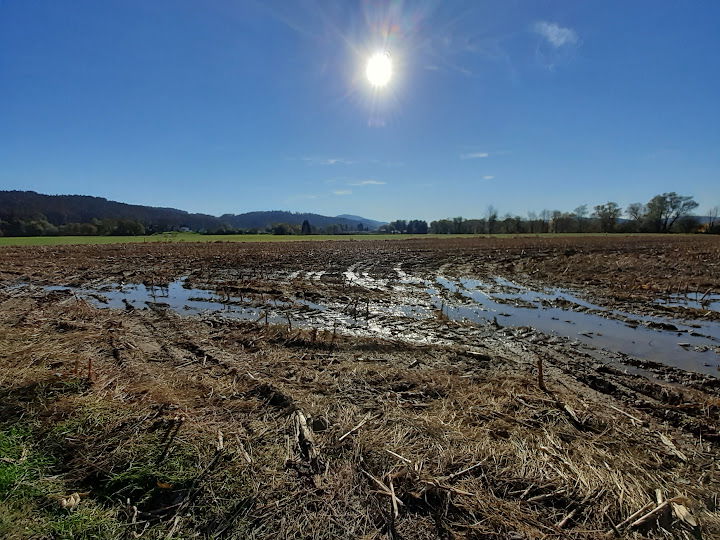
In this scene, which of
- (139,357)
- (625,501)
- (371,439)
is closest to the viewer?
(625,501)

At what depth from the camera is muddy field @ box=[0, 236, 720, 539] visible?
9.70 feet

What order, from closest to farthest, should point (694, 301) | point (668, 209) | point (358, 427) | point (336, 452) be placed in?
1. point (336, 452)
2. point (358, 427)
3. point (694, 301)
4. point (668, 209)

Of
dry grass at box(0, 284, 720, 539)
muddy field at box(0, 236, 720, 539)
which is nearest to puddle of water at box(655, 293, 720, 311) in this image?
muddy field at box(0, 236, 720, 539)

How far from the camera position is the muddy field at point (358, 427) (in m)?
2.96

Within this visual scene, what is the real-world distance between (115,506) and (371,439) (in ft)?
8.28

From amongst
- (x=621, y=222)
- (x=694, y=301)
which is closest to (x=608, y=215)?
(x=621, y=222)

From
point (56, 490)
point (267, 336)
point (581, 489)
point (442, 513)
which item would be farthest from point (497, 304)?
point (56, 490)

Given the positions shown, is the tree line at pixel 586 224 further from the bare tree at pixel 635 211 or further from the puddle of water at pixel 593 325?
the puddle of water at pixel 593 325

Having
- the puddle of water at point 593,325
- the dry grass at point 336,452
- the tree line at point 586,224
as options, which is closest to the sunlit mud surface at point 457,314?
the puddle of water at point 593,325

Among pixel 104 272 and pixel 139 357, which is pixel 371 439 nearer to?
pixel 139 357

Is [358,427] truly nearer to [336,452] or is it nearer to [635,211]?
[336,452]

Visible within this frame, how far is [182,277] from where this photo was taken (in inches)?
749

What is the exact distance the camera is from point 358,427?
13.9ft

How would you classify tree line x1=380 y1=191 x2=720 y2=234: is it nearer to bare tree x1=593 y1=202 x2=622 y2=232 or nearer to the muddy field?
bare tree x1=593 y1=202 x2=622 y2=232
